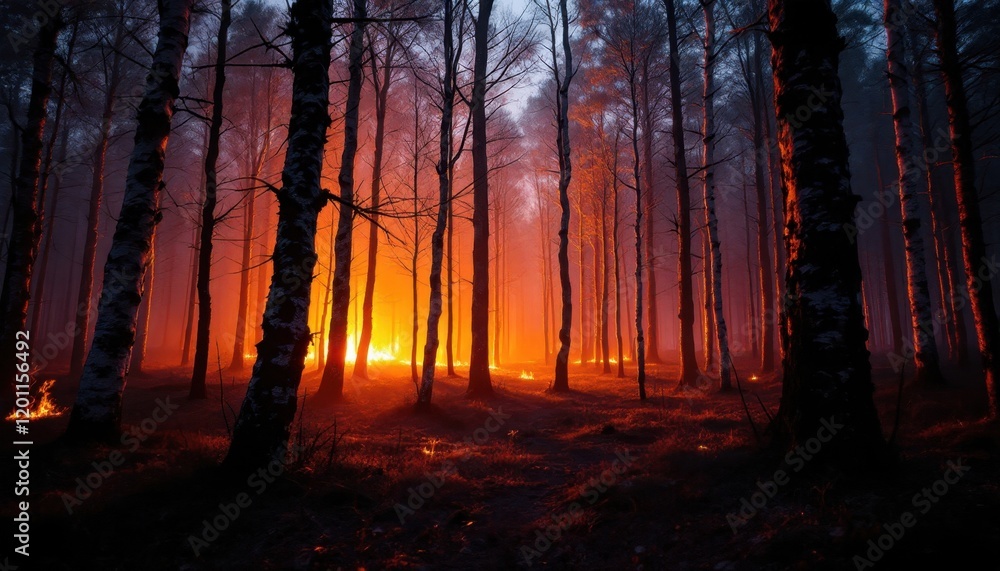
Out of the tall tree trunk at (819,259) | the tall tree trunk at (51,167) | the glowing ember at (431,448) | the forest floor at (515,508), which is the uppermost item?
the tall tree trunk at (51,167)

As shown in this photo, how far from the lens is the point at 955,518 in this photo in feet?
9.64

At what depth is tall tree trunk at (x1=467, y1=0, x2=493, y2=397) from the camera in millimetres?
12844

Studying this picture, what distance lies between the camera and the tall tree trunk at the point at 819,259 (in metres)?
4.00

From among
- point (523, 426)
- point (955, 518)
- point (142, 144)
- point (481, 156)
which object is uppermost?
point (481, 156)

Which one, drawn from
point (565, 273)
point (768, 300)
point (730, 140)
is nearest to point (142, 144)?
point (565, 273)

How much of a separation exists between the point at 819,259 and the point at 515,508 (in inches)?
159

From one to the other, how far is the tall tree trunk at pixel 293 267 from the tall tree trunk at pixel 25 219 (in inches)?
334

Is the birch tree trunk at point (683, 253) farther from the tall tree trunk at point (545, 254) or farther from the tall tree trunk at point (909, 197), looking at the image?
the tall tree trunk at point (545, 254)

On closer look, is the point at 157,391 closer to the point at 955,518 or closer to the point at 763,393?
the point at 955,518

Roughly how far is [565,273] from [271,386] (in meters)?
10.8

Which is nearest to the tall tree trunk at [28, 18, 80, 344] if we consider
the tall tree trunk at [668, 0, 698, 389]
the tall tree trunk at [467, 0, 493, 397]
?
the tall tree trunk at [467, 0, 493, 397]

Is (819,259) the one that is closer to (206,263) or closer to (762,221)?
(206,263)

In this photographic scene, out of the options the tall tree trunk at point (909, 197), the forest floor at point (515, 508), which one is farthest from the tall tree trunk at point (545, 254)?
the forest floor at point (515, 508)

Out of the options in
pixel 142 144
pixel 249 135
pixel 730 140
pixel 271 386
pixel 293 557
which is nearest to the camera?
pixel 293 557
